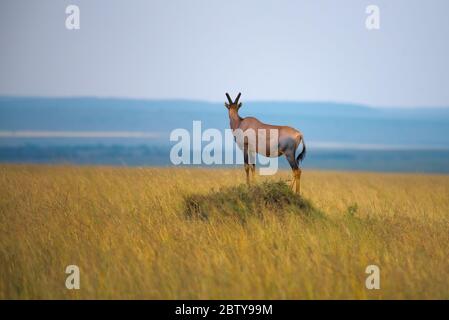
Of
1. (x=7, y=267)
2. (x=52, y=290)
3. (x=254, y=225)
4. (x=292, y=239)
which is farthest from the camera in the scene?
(x=254, y=225)

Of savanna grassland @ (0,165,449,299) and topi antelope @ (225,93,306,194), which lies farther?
topi antelope @ (225,93,306,194)

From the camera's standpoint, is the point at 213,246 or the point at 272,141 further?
the point at 272,141

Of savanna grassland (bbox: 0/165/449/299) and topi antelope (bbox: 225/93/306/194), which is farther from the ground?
topi antelope (bbox: 225/93/306/194)

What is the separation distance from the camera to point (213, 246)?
27.7 ft

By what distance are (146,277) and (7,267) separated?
186 cm

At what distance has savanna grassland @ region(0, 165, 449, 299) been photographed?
6941mm

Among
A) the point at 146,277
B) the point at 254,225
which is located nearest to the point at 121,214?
the point at 254,225

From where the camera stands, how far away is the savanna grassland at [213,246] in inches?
273

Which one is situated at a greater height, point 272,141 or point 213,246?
point 272,141

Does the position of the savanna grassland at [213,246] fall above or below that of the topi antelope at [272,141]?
below

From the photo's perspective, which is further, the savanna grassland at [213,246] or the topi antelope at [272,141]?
the topi antelope at [272,141]
